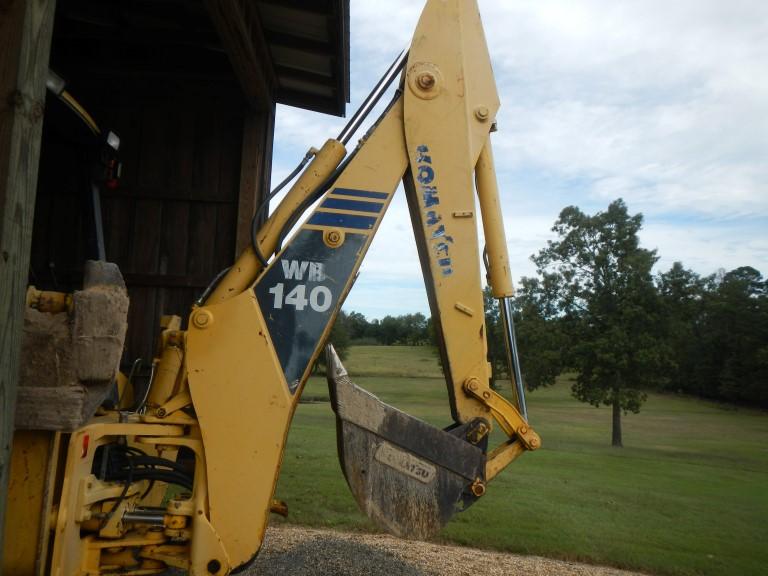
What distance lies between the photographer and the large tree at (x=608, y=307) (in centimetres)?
1700

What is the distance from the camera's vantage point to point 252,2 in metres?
4.59

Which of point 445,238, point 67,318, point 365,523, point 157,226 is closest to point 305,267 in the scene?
point 445,238

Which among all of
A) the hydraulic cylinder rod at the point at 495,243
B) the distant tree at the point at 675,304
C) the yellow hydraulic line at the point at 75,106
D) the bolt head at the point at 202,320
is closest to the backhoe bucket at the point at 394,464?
the bolt head at the point at 202,320

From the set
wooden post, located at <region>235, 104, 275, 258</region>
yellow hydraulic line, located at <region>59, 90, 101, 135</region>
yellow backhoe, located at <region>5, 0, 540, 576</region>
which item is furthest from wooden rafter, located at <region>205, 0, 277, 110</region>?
yellow backhoe, located at <region>5, 0, 540, 576</region>

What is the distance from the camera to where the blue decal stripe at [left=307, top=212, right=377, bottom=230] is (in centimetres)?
303

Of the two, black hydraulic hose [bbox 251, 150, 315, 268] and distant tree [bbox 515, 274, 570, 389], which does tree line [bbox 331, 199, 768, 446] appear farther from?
black hydraulic hose [bbox 251, 150, 315, 268]

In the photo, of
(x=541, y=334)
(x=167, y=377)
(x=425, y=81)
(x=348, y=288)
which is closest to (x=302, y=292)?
(x=348, y=288)

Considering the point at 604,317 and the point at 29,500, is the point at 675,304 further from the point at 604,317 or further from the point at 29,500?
the point at 29,500

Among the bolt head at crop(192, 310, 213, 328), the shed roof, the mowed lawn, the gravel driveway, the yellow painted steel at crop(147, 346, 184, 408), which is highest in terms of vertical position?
the shed roof

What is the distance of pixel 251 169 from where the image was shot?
5559mm

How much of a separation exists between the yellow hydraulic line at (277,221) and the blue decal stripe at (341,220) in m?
0.21

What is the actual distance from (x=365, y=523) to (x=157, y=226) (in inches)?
132

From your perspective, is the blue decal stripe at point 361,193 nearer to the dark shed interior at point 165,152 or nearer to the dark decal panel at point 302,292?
the dark decal panel at point 302,292

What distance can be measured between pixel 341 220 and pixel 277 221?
1.23 ft
